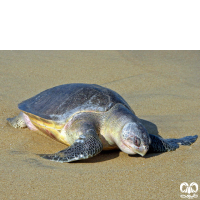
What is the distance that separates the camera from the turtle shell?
3229 millimetres

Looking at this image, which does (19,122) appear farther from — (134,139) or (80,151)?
(134,139)

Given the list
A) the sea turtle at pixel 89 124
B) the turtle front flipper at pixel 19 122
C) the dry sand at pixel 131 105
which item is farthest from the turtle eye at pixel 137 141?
the turtle front flipper at pixel 19 122

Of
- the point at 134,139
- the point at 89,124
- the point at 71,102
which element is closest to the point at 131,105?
the point at 71,102

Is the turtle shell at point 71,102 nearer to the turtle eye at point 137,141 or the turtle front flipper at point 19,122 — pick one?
the turtle front flipper at point 19,122

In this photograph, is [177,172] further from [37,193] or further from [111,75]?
[111,75]

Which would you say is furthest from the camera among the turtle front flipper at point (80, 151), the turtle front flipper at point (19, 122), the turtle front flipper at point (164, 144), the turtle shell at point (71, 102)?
the turtle front flipper at point (19, 122)

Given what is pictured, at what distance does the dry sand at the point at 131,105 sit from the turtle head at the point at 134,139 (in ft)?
0.41

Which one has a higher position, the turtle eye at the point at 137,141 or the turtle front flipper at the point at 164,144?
the turtle eye at the point at 137,141

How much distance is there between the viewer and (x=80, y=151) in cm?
272

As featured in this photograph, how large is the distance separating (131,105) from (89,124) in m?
1.96

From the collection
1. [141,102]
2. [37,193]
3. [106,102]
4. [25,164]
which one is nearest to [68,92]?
[106,102]

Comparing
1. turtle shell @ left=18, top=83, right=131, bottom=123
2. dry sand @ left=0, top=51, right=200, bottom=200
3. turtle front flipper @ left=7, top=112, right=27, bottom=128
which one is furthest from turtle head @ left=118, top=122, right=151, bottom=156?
turtle front flipper @ left=7, top=112, right=27, bottom=128

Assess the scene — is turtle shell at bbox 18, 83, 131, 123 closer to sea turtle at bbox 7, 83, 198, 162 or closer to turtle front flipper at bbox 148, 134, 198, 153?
sea turtle at bbox 7, 83, 198, 162

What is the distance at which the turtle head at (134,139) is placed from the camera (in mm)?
2742
